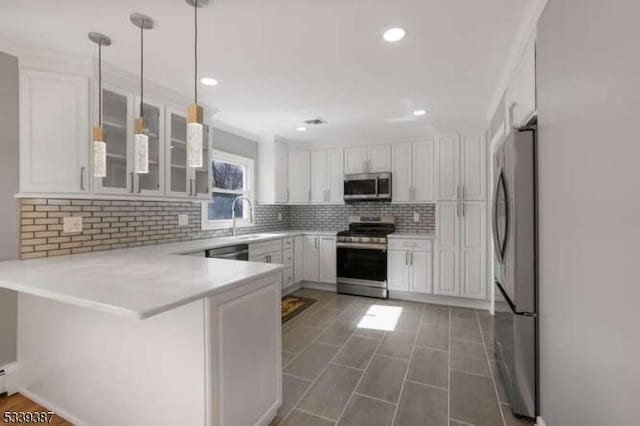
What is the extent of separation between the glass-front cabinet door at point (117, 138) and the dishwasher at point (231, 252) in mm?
981

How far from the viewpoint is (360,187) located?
460 cm

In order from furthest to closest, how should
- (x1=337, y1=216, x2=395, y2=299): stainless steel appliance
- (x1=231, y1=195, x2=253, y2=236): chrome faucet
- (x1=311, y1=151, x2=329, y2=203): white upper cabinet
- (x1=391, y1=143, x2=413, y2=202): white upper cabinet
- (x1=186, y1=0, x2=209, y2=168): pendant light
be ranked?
1. (x1=311, y1=151, x2=329, y2=203): white upper cabinet
2. (x1=391, y1=143, x2=413, y2=202): white upper cabinet
3. (x1=337, y1=216, x2=395, y2=299): stainless steel appliance
4. (x1=231, y1=195, x2=253, y2=236): chrome faucet
5. (x1=186, y1=0, x2=209, y2=168): pendant light

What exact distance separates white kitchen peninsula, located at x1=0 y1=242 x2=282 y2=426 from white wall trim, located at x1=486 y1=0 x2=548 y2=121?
6.71 feet

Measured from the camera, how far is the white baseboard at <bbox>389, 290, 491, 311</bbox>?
12.4 ft

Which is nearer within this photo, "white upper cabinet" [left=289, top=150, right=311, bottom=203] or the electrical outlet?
the electrical outlet

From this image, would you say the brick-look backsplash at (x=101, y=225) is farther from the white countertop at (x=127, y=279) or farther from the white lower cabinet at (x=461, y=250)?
the white lower cabinet at (x=461, y=250)

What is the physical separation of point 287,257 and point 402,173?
217 cm

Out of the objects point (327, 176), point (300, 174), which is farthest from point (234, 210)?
point (327, 176)

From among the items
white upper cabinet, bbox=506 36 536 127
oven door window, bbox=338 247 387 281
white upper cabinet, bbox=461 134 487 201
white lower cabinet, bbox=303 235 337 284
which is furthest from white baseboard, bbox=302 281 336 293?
white upper cabinet, bbox=506 36 536 127

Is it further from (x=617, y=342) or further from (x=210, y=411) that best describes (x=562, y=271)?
(x=210, y=411)

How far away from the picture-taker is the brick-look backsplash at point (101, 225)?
2.10m

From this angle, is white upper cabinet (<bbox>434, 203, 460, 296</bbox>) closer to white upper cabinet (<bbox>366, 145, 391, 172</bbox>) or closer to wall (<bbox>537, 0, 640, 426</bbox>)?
white upper cabinet (<bbox>366, 145, 391, 172</bbox>)

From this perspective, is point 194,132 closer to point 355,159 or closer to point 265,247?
point 265,247

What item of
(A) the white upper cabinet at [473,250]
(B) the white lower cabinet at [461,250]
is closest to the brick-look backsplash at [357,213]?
(B) the white lower cabinet at [461,250]
